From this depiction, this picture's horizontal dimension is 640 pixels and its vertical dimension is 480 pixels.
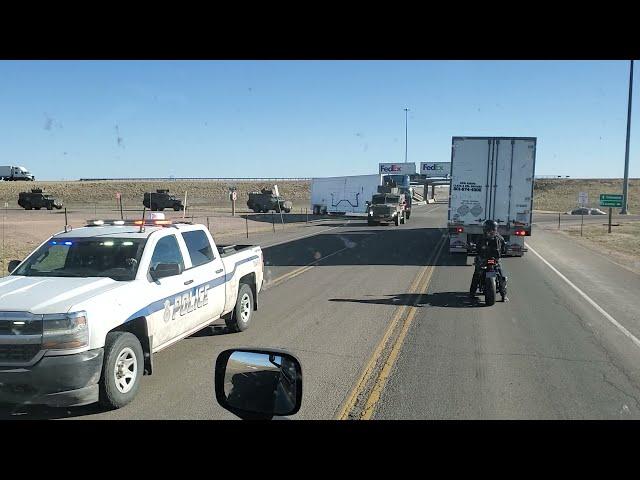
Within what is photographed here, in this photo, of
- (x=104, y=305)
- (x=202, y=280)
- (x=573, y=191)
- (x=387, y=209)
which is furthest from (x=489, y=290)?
(x=573, y=191)

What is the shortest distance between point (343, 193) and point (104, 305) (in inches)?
1914

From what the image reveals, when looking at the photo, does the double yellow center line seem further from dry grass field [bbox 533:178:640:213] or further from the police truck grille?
dry grass field [bbox 533:178:640:213]

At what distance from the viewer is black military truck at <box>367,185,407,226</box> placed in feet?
134

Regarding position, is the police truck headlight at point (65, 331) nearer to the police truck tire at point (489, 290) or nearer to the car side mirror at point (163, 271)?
the car side mirror at point (163, 271)

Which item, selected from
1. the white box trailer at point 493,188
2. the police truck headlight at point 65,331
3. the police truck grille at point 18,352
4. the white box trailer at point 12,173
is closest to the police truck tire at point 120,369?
the police truck headlight at point 65,331

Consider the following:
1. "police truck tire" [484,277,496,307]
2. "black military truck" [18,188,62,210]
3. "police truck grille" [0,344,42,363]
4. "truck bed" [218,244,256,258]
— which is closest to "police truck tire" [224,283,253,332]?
"truck bed" [218,244,256,258]

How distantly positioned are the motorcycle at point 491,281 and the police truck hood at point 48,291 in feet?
24.7

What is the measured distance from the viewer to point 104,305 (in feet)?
17.7

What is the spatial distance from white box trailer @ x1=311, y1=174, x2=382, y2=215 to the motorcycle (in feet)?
123

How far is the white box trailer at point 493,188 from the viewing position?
19.8 meters

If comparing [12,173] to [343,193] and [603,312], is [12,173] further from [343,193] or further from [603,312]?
[603,312]
